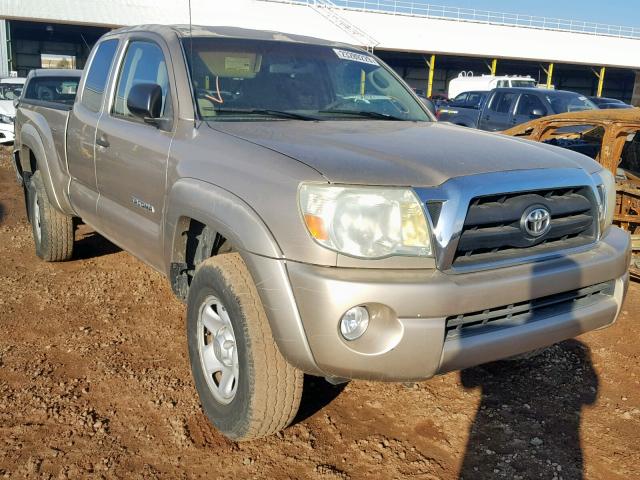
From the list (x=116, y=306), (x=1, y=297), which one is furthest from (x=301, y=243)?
→ (x=1, y=297)

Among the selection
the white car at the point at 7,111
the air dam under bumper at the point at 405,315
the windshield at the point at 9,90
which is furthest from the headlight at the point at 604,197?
the windshield at the point at 9,90

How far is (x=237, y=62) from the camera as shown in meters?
3.62

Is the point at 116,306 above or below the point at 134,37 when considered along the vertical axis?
below

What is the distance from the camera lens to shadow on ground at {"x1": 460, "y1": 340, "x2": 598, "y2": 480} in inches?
112

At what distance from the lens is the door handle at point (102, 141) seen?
4012mm

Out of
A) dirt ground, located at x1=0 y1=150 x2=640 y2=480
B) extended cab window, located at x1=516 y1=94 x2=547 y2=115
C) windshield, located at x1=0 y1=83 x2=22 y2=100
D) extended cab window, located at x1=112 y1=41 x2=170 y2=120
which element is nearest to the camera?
dirt ground, located at x1=0 y1=150 x2=640 y2=480

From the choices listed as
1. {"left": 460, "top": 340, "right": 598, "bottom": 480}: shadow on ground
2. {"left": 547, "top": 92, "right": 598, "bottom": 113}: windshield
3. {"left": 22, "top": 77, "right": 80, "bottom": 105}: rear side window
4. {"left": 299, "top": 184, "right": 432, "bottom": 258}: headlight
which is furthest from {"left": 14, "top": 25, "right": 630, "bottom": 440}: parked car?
{"left": 547, "top": 92, "right": 598, "bottom": 113}: windshield

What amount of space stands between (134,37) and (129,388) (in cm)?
224

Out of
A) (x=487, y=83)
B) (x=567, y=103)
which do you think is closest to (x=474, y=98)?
(x=567, y=103)

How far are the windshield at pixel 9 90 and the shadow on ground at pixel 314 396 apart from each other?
13.6 meters

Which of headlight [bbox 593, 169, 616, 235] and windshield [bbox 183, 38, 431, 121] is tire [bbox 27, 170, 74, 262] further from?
headlight [bbox 593, 169, 616, 235]

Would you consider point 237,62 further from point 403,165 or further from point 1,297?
point 1,297

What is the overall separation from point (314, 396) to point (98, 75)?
110 inches

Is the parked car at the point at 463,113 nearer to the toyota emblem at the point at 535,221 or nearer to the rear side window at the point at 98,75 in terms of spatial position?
the rear side window at the point at 98,75
